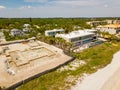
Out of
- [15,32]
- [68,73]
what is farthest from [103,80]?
[15,32]

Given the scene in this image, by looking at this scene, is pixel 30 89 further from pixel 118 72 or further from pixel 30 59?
pixel 118 72

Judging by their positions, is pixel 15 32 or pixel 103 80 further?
pixel 15 32

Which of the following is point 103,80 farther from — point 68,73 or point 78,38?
point 78,38

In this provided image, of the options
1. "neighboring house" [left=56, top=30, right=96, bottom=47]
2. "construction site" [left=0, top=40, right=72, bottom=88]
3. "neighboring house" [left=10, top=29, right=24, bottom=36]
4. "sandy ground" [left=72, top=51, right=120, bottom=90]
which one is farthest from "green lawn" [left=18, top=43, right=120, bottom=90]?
"neighboring house" [left=10, top=29, right=24, bottom=36]

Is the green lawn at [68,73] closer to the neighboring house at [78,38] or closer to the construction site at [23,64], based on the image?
the construction site at [23,64]

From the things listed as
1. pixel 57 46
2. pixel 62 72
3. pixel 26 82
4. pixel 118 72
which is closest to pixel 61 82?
pixel 62 72

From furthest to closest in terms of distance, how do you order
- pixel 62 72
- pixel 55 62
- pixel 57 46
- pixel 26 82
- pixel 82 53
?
pixel 57 46
pixel 82 53
pixel 55 62
pixel 62 72
pixel 26 82

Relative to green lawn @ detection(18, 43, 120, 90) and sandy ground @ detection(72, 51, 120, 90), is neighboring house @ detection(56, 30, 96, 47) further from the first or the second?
sandy ground @ detection(72, 51, 120, 90)

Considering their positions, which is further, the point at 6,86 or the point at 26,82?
the point at 26,82
